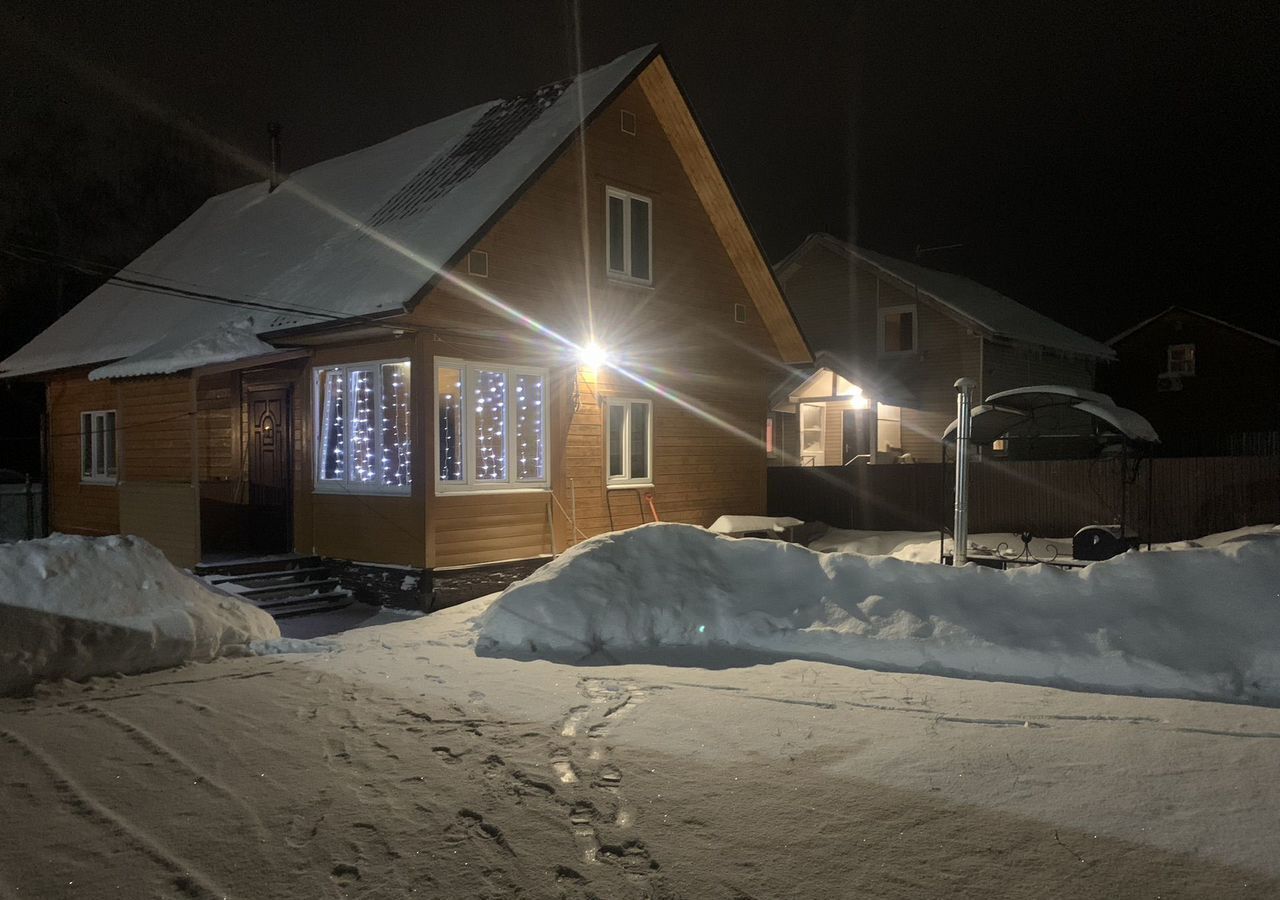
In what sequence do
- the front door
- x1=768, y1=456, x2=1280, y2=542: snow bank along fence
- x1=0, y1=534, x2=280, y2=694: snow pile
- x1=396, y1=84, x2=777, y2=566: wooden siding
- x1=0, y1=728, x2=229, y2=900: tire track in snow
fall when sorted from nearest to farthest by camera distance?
x1=0, y1=728, x2=229, y2=900: tire track in snow → x1=0, y1=534, x2=280, y2=694: snow pile → x1=396, y1=84, x2=777, y2=566: wooden siding → the front door → x1=768, y1=456, x2=1280, y2=542: snow bank along fence

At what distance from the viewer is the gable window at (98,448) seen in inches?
694

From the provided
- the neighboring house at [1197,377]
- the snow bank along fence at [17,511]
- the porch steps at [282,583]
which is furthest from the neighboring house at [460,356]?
the neighboring house at [1197,377]

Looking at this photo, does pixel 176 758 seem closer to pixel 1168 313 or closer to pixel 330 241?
pixel 330 241

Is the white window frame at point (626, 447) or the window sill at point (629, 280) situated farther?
the window sill at point (629, 280)

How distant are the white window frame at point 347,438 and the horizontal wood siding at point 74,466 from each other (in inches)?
262

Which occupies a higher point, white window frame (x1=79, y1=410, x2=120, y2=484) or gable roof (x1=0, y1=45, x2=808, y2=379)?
gable roof (x1=0, y1=45, x2=808, y2=379)

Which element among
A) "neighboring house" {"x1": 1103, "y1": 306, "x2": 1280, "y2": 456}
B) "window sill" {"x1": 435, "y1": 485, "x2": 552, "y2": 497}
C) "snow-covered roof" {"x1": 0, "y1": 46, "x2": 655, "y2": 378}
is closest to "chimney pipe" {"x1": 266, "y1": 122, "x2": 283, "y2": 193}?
"snow-covered roof" {"x1": 0, "y1": 46, "x2": 655, "y2": 378}

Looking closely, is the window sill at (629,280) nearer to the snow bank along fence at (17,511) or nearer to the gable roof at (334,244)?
the gable roof at (334,244)

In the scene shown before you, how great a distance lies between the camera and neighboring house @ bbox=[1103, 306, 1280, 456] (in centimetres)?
3209

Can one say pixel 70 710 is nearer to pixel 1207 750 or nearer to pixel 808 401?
pixel 1207 750

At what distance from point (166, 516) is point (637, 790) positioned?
10.7 m

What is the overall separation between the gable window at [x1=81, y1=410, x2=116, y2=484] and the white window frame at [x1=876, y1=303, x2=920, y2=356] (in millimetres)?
20984

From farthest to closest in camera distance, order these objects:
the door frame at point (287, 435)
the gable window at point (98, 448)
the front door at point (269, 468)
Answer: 1. the gable window at point (98, 448)
2. the front door at point (269, 468)
3. the door frame at point (287, 435)

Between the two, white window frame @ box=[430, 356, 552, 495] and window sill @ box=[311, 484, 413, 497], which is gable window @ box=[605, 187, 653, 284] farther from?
window sill @ box=[311, 484, 413, 497]
